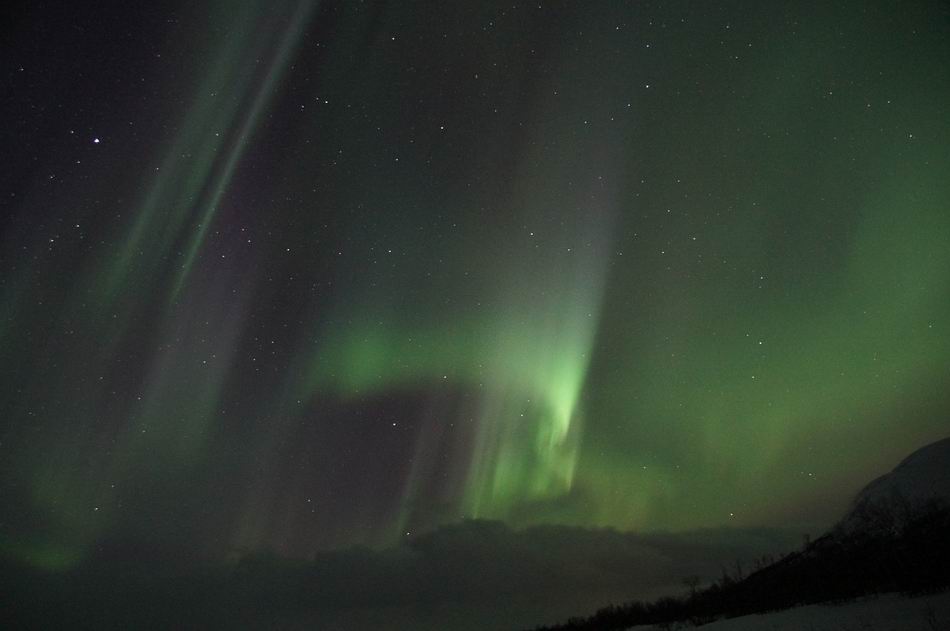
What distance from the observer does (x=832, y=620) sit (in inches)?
916

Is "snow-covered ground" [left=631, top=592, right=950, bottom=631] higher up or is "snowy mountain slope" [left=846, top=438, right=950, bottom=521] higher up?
"snowy mountain slope" [left=846, top=438, right=950, bottom=521]

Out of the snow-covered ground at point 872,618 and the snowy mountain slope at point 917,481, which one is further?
the snowy mountain slope at point 917,481

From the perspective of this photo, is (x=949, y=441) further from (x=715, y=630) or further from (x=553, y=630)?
(x=715, y=630)

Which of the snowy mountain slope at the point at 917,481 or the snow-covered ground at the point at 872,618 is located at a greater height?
the snowy mountain slope at the point at 917,481

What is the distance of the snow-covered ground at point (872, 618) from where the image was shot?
58.6ft

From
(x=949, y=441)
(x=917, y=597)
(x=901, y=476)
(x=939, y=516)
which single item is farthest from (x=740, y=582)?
(x=917, y=597)

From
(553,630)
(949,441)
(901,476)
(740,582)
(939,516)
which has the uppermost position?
(949,441)

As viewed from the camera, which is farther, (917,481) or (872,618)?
(917,481)

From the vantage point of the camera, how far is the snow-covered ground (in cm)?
1788

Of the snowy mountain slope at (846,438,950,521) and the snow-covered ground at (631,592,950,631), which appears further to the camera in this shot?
the snowy mountain slope at (846,438,950,521)

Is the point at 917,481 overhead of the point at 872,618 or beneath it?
overhead

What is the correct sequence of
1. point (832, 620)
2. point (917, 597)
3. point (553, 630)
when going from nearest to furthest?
point (832, 620), point (917, 597), point (553, 630)

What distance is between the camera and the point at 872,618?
2130cm

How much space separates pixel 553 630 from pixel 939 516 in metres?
82.2
